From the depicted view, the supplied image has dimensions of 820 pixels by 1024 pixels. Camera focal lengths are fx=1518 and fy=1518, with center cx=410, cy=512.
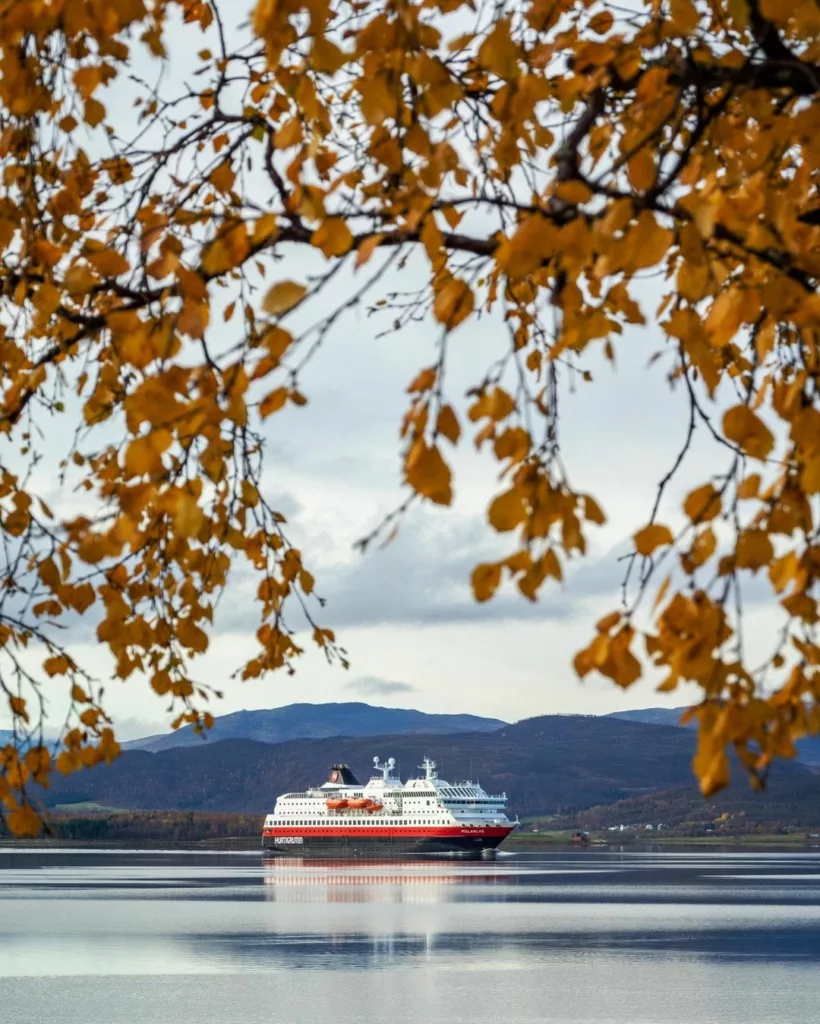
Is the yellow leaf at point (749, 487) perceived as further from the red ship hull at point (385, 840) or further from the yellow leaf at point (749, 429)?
the red ship hull at point (385, 840)

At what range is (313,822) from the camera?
3728 inches

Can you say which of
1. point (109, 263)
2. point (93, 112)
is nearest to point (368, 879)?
point (93, 112)

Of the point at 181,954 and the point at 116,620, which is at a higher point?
the point at 116,620

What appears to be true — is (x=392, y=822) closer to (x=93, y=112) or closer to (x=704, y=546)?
(x=93, y=112)

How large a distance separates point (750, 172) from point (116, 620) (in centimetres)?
225

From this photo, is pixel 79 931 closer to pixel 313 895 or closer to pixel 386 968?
pixel 386 968

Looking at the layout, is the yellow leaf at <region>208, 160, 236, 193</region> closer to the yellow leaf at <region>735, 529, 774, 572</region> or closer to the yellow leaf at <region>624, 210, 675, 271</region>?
the yellow leaf at <region>624, 210, 675, 271</region>

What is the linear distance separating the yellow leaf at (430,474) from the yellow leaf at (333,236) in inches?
24.5

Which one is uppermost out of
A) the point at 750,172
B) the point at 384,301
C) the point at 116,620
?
the point at 384,301

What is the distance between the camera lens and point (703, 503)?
337cm

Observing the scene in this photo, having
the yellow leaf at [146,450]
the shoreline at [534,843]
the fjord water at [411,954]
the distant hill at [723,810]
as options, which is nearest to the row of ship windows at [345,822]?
the shoreline at [534,843]

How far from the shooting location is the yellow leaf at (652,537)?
3381 mm

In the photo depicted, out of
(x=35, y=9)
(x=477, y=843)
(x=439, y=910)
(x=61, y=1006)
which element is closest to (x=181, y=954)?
(x=61, y=1006)

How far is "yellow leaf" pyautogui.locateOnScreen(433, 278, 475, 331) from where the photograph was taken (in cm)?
349
